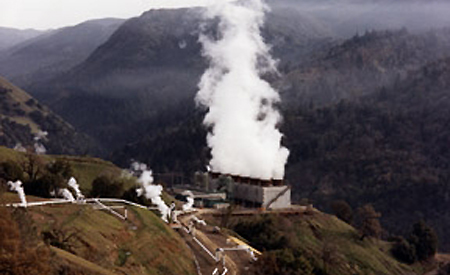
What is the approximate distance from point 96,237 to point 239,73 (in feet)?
306

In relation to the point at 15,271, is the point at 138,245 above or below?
below

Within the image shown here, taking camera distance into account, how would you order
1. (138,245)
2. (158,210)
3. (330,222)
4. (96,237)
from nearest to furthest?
(96,237) < (138,245) < (158,210) < (330,222)

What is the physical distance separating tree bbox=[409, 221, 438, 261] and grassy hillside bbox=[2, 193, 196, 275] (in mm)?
76333

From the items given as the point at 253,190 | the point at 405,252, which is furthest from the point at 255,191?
the point at 405,252

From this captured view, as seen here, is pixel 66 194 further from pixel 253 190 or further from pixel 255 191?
pixel 253 190

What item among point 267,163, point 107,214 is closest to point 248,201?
point 267,163

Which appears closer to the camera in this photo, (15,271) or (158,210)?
(15,271)

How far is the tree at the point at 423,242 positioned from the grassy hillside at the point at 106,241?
76.3m

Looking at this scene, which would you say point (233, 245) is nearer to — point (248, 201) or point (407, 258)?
point (248, 201)

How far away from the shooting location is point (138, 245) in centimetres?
4959

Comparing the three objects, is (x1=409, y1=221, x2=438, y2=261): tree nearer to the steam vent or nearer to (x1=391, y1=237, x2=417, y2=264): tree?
(x1=391, y1=237, x2=417, y2=264): tree

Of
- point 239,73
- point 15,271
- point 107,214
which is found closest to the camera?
point 15,271

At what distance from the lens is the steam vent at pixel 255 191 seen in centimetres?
10944

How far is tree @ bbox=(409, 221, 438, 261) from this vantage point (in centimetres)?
12106
